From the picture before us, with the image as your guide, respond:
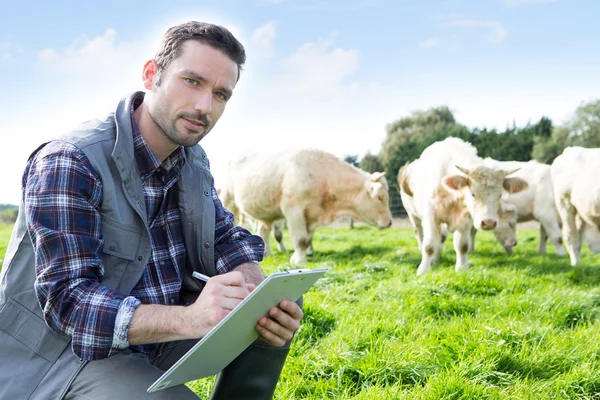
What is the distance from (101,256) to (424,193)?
6830 mm

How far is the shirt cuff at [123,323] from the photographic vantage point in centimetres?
183

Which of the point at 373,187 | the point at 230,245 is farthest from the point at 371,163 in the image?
the point at 230,245

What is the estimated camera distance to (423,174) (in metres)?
8.76

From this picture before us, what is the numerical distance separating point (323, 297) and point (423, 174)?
4.15 metres

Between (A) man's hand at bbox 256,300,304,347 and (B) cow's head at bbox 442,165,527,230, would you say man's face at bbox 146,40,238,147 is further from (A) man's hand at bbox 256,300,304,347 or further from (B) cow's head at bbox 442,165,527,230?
(B) cow's head at bbox 442,165,527,230

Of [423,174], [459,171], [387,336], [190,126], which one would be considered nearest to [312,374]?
[387,336]

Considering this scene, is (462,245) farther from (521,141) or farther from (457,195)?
(521,141)

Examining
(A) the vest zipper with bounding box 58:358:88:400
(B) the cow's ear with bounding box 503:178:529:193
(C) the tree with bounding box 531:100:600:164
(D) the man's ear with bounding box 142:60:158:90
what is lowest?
(A) the vest zipper with bounding box 58:358:88:400

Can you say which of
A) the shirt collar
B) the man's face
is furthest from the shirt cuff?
the man's face

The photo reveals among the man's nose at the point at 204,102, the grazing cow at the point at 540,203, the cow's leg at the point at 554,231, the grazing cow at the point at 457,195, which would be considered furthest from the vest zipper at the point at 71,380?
the cow's leg at the point at 554,231

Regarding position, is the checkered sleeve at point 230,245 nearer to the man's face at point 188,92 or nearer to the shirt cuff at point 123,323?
the man's face at point 188,92

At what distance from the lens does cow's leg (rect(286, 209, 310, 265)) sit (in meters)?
9.37

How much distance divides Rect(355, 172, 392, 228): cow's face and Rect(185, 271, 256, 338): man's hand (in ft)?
26.8

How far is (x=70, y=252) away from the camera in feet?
6.15
